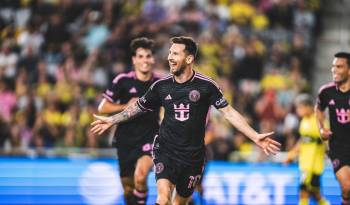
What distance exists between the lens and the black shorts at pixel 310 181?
1434 centimetres

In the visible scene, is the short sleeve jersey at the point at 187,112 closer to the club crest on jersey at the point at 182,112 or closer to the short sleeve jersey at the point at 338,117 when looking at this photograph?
the club crest on jersey at the point at 182,112

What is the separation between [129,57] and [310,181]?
671 centimetres

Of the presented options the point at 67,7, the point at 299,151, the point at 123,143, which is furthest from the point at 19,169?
the point at 67,7

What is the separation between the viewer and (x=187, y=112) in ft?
33.0

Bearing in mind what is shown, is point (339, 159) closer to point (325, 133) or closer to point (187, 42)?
point (325, 133)

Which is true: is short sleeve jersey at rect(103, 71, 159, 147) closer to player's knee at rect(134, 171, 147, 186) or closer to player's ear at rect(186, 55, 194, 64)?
player's knee at rect(134, 171, 147, 186)

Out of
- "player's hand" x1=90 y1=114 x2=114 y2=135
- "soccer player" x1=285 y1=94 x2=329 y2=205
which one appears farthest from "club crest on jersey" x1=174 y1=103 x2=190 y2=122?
"soccer player" x1=285 y1=94 x2=329 y2=205

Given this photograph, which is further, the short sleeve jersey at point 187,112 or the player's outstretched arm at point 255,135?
the short sleeve jersey at point 187,112

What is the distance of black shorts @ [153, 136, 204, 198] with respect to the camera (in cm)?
1008

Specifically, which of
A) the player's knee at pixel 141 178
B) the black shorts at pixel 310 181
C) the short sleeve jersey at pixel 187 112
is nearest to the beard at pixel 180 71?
the short sleeve jersey at pixel 187 112

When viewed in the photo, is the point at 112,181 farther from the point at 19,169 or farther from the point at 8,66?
the point at 8,66

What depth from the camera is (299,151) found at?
14.5 meters

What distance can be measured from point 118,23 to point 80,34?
0.97m

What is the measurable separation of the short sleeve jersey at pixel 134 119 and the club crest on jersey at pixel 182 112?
2026mm
